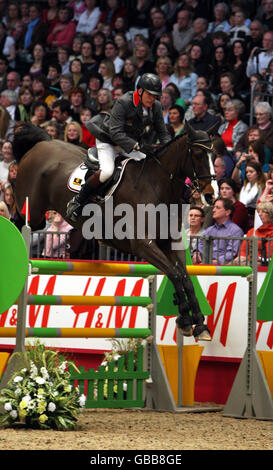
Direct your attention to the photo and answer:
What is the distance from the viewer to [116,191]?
7.76 meters

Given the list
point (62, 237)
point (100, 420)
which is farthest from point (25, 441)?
point (62, 237)

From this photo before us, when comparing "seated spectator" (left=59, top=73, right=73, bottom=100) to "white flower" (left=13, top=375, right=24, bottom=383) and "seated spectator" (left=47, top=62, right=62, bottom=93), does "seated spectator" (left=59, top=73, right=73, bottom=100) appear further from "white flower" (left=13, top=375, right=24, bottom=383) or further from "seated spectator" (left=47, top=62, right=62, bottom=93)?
"white flower" (left=13, top=375, right=24, bottom=383)

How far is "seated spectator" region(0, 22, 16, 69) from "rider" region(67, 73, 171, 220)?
10525 mm

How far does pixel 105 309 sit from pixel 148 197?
7.03 feet

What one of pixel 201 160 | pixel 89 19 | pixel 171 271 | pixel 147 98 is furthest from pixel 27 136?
pixel 89 19

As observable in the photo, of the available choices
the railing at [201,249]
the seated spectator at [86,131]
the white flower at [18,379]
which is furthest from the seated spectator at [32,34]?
the white flower at [18,379]

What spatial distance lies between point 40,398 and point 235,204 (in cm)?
415

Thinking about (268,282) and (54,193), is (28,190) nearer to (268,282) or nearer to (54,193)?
(54,193)

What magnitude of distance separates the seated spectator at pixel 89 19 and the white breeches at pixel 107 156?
956cm

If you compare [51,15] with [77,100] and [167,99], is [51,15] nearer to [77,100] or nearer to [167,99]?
[77,100]

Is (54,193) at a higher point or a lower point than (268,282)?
higher

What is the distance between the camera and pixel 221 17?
571 inches

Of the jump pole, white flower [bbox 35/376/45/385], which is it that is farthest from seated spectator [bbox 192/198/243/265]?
white flower [bbox 35/376/45/385]

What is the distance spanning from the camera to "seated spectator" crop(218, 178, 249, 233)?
10102 millimetres
